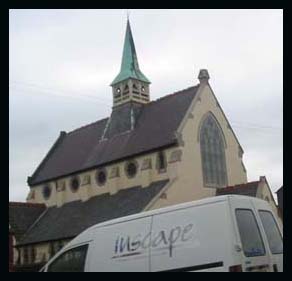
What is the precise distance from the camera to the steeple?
152 feet

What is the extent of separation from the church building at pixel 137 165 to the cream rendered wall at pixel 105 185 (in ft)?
0.24

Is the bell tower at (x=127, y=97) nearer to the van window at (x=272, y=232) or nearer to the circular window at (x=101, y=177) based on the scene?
the circular window at (x=101, y=177)

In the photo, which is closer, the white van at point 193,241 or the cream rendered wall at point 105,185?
the white van at point 193,241

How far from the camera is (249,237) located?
34.2ft

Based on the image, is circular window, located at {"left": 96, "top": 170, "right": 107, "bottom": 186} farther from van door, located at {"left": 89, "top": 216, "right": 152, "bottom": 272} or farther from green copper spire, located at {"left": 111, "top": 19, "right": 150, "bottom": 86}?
van door, located at {"left": 89, "top": 216, "right": 152, "bottom": 272}

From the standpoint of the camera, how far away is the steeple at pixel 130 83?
4619cm

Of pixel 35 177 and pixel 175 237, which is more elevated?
pixel 35 177

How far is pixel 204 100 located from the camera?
40312 mm

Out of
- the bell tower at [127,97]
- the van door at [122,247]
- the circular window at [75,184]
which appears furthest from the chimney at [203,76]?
the van door at [122,247]

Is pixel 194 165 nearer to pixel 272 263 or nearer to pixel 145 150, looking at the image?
pixel 145 150

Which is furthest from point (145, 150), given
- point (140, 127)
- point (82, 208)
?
point (82, 208)

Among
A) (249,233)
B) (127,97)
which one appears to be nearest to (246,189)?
(127,97)
